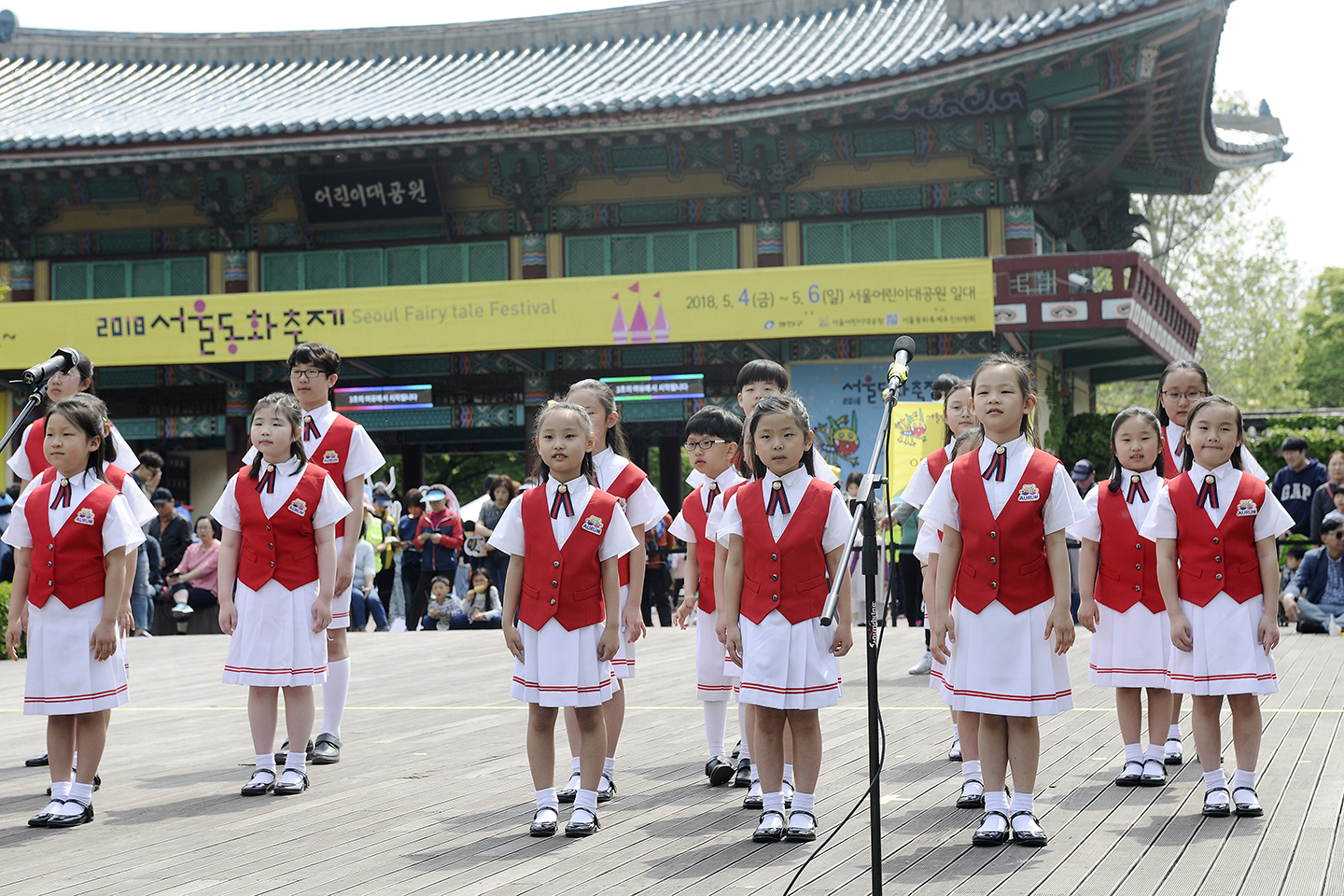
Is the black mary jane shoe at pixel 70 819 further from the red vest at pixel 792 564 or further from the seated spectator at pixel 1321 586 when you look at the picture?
the seated spectator at pixel 1321 586

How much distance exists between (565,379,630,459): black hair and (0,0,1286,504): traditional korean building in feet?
36.4

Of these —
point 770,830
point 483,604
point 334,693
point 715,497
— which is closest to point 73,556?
point 334,693

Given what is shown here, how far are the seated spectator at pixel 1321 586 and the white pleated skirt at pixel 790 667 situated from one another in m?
9.12

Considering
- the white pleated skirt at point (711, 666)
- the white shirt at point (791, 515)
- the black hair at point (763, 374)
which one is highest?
the black hair at point (763, 374)

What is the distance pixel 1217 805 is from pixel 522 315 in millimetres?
13777

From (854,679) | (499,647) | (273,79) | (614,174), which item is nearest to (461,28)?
(273,79)

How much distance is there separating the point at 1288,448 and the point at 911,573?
4.26m

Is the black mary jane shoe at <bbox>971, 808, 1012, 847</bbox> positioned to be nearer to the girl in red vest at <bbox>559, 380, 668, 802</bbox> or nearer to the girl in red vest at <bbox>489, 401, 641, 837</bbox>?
the girl in red vest at <bbox>489, 401, 641, 837</bbox>

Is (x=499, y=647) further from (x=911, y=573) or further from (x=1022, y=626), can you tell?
(x=1022, y=626)

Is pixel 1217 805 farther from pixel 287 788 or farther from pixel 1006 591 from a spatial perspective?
pixel 287 788

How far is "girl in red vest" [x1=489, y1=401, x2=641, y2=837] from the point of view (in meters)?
4.95

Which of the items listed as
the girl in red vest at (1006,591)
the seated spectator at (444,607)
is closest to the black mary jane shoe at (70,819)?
the girl in red vest at (1006,591)

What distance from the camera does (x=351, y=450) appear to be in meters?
6.52

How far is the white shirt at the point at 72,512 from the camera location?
5.32 m
